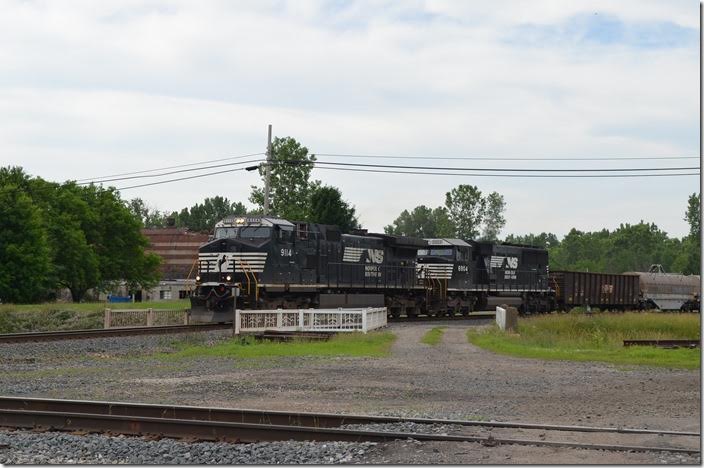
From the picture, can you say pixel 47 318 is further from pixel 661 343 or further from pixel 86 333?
pixel 661 343

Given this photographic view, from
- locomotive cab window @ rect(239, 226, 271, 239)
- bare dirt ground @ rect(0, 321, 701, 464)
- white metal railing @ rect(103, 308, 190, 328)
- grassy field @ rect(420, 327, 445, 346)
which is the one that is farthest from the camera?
white metal railing @ rect(103, 308, 190, 328)

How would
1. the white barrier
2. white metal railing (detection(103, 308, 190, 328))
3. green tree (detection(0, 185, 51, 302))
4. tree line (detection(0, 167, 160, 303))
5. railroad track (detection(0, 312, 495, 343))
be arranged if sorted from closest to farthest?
railroad track (detection(0, 312, 495, 343)) < the white barrier < white metal railing (detection(103, 308, 190, 328)) < green tree (detection(0, 185, 51, 302)) < tree line (detection(0, 167, 160, 303))

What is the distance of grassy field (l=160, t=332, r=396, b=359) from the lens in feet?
72.5

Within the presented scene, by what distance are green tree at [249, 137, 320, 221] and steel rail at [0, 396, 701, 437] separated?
71.4m

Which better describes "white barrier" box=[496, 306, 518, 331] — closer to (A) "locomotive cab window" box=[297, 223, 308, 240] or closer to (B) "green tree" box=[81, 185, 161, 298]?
(A) "locomotive cab window" box=[297, 223, 308, 240]

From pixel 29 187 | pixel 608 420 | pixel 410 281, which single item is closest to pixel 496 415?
pixel 608 420

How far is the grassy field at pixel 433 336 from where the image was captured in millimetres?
25856

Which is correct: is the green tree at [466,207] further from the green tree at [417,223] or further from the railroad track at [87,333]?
the railroad track at [87,333]

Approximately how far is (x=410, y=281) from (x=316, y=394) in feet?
90.6

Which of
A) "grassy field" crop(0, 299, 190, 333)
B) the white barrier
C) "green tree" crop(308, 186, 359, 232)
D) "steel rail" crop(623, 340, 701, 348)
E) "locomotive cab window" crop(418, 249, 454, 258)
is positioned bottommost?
"grassy field" crop(0, 299, 190, 333)

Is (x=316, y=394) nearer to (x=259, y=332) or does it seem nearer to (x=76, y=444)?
(x=76, y=444)

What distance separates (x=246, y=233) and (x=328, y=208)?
46.4m

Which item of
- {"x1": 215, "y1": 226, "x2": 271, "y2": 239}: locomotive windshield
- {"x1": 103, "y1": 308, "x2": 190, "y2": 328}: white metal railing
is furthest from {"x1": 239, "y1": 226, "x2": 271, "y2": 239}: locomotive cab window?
{"x1": 103, "y1": 308, "x2": 190, "y2": 328}: white metal railing

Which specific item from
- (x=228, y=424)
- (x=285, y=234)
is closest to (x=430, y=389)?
(x=228, y=424)
